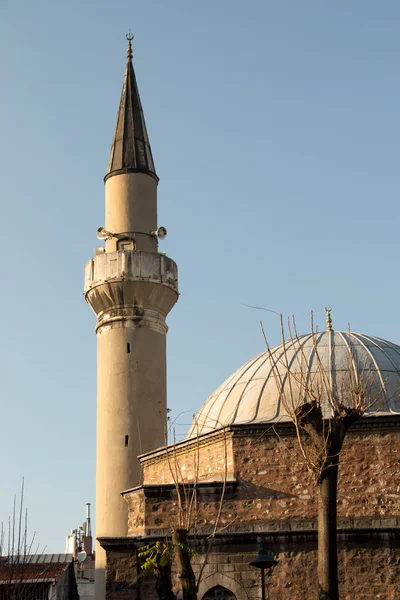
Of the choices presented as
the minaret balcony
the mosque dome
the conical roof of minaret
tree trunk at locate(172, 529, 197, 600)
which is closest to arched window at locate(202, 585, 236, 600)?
tree trunk at locate(172, 529, 197, 600)

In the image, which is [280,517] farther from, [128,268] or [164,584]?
[128,268]

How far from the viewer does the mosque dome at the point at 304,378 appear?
38.7 ft

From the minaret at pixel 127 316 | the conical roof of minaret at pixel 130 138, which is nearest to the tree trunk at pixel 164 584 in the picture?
the minaret at pixel 127 316

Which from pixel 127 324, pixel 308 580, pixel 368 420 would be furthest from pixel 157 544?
pixel 127 324

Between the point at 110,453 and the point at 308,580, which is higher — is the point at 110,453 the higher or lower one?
the higher one

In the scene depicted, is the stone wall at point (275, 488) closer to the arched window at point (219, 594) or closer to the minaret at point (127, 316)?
the arched window at point (219, 594)

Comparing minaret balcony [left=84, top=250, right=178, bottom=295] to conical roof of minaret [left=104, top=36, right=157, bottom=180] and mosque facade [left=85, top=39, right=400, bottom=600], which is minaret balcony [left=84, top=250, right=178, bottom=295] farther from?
conical roof of minaret [left=104, top=36, right=157, bottom=180]

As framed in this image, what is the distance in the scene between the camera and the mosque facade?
10.1m

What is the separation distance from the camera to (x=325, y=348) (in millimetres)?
12656

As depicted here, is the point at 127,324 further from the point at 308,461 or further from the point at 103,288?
the point at 308,461

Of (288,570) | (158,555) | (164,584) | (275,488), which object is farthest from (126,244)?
(164,584)

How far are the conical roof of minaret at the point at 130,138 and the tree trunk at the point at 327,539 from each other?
8.77m

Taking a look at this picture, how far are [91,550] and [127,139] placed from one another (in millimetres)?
13814

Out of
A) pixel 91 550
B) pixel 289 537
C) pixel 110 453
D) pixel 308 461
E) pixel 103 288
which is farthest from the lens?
pixel 91 550
